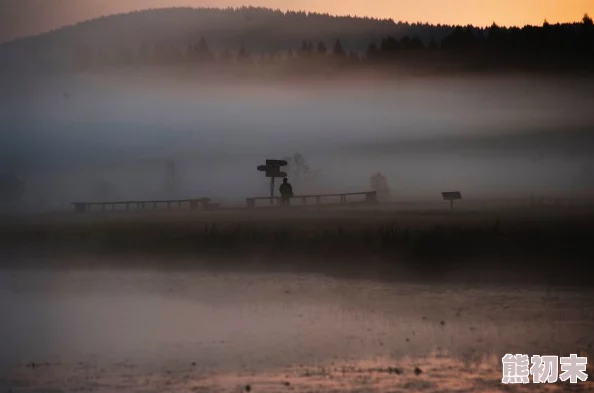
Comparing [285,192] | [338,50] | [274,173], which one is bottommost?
[285,192]

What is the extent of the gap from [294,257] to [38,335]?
10.2 m

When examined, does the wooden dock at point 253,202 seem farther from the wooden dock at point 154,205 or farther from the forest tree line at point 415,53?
the forest tree line at point 415,53

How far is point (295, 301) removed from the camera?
17.1 meters

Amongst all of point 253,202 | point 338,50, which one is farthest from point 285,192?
point 338,50

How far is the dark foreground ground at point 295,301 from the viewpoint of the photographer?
11398 mm

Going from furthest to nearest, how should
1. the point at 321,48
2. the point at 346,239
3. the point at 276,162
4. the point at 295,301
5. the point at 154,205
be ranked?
1. the point at 321,48
2. the point at 154,205
3. the point at 276,162
4. the point at 346,239
5. the point at 295,301

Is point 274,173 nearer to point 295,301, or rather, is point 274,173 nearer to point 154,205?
point 154,205

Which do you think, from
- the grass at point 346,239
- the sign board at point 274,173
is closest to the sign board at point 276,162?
the sign board at point 274,173

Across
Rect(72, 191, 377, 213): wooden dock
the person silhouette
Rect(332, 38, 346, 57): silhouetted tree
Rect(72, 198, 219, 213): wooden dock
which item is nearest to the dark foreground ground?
the person silhouette

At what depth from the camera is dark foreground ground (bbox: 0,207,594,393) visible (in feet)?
37.4

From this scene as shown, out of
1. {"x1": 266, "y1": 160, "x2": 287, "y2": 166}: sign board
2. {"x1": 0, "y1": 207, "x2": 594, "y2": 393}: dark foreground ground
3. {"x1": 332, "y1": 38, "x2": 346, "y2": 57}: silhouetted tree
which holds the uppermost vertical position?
{"x1": 332, "y1": 38, "x2": 346, "y2": 57}: silhouetted tree

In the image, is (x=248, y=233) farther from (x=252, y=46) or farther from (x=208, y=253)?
(x=252, y=46)

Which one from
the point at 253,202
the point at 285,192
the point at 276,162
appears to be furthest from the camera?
the point at 253,202

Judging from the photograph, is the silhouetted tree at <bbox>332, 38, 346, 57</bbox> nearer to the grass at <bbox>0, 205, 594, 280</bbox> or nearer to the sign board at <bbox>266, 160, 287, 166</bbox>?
the sign board at <bbox>266, 160, 287, 166</bbox>
